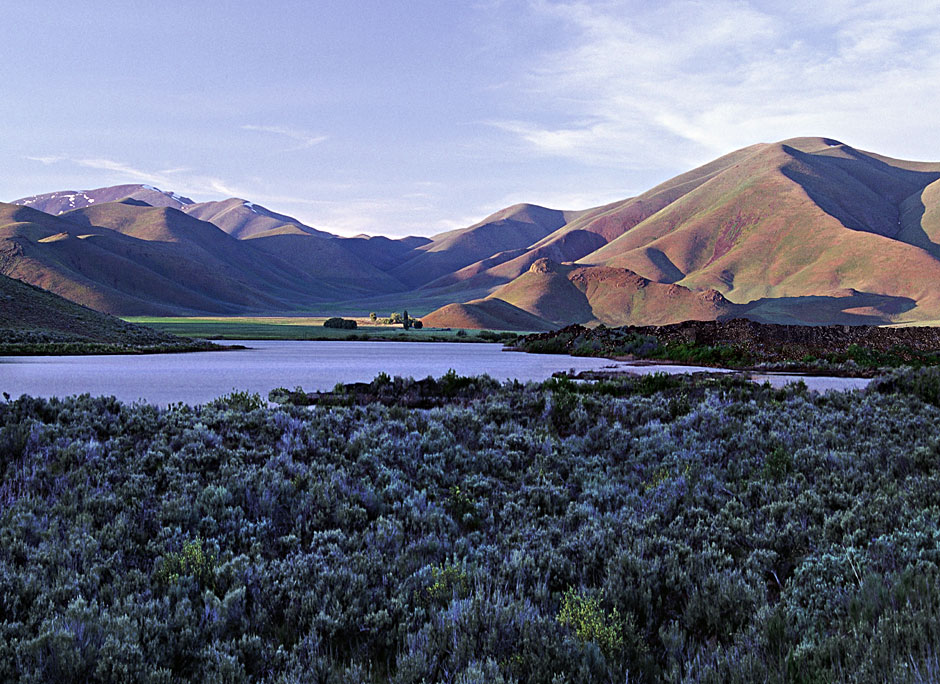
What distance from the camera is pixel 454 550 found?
7.50 m

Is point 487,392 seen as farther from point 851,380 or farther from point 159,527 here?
point 851,380

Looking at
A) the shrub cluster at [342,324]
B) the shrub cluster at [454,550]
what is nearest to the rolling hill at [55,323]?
the shrub cluster at [342,324]

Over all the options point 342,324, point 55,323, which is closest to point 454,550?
point 55,323

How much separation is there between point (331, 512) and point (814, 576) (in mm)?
5413

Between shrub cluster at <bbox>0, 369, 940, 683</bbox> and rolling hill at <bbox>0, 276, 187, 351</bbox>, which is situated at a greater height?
rolling hill at <bbox>0, 276, 187, 351</bbox>

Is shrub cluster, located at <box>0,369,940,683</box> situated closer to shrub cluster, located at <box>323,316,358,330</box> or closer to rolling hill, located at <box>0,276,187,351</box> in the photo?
rolling hill, located at <box>0,276,187,351</box>

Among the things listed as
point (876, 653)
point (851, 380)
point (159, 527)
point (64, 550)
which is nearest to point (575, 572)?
point (876, 653)

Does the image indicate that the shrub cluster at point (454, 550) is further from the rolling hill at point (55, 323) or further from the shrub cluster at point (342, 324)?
the shrub cluster at point (342, 324)

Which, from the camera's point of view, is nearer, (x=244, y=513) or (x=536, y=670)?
(x=536, y=670)

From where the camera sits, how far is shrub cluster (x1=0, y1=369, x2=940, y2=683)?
530cm

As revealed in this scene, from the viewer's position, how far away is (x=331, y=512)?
8320 millimetres

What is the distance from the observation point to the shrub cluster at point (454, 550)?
5305mm

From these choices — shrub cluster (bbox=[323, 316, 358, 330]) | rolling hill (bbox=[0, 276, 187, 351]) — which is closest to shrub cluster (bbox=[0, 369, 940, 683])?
rolling hill (bbox=[0, 276, 187, 351])

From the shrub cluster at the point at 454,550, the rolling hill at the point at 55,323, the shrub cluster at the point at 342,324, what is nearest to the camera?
the shrub cluster at the point at 454,550
